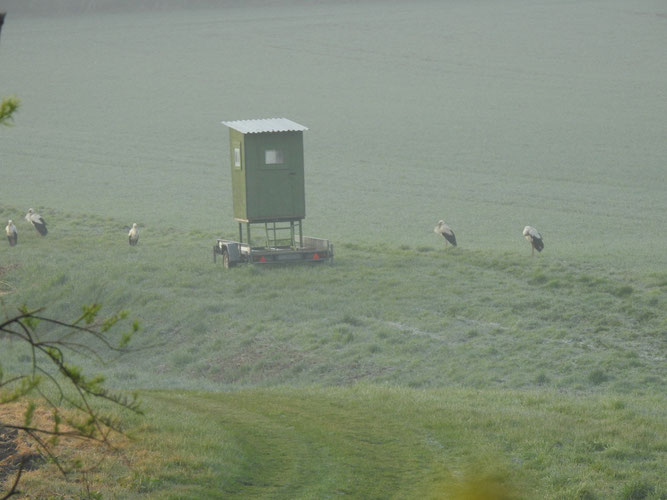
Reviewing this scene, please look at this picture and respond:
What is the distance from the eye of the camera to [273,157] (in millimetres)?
27781

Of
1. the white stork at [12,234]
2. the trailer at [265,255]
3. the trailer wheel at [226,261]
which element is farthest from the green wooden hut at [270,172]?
the white stork at [12,234]

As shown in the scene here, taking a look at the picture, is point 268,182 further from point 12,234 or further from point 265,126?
point 12,234

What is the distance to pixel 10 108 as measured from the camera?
16.1ft

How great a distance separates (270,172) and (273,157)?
0.49m

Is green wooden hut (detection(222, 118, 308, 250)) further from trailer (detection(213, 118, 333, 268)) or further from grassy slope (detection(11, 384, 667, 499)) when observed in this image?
grassy slope (detection(11, 384, 667, 499))

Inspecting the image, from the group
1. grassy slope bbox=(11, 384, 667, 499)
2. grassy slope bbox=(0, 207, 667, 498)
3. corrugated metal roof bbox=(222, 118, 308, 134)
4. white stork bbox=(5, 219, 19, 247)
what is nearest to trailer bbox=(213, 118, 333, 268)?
corrugated metal roof bbox=(222, 118, 308, 134)

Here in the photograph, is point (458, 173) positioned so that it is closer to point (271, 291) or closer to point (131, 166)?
point (131, 166)

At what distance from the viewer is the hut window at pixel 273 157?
27719 mm

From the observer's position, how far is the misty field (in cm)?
1141

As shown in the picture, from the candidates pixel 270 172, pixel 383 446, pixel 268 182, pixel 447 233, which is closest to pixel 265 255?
pixel 268 182

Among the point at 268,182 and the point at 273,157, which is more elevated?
the point at 273,157

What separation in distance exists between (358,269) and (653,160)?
36390 mm

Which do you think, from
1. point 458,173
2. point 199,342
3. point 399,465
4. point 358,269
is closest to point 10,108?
point 399,465

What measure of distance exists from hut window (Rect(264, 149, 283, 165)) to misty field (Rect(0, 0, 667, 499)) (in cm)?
322
